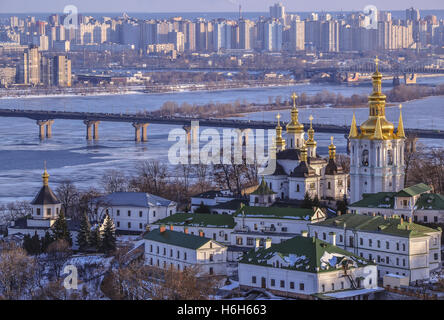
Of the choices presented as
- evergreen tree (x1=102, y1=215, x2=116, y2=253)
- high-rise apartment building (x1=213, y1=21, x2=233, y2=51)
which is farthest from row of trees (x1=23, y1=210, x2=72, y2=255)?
high-rise apartment building (x1=213, y1=21, x2=233, y2=51)

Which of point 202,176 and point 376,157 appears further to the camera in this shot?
point 202,176

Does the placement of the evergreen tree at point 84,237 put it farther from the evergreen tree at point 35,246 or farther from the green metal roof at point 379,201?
the green metal roof at point 379,201

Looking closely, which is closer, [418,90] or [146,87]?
[418,90]

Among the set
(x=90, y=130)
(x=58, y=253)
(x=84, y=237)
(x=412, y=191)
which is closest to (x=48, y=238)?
(x=84, y=237)

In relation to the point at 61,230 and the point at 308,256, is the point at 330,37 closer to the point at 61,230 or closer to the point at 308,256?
the point at 61,230

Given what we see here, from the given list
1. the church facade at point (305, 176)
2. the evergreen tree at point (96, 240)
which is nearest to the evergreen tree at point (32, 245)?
the evergreen tree at point (96, 240)

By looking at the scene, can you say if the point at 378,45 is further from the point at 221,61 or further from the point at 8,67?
the point at 8,67
